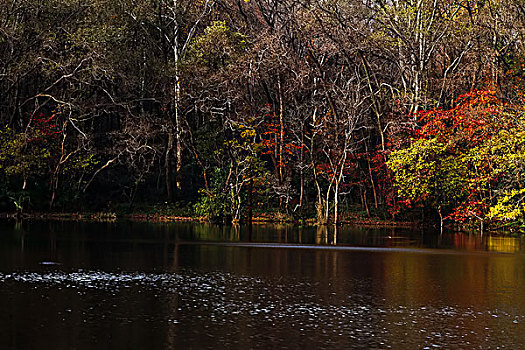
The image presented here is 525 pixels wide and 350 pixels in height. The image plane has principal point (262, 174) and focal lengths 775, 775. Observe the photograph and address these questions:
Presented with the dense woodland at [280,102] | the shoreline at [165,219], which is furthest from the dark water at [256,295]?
the shoreline at [165,219]

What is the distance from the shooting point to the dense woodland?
35.2 m

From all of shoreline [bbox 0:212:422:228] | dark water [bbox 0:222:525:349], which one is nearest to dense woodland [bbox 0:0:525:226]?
shoreline [bbox 0:212:422:228]

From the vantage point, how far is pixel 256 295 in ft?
44.8

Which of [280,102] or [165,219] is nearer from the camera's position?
[165,219]

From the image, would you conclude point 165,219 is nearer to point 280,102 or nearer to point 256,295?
point 280,102

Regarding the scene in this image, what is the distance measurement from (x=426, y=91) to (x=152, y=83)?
1651 cm

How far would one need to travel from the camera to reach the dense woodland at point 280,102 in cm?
3516

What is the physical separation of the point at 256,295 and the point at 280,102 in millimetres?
28902

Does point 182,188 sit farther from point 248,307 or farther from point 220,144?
point 248,307

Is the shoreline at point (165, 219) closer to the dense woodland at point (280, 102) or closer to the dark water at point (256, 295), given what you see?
the dense woodland at point (280, 102)

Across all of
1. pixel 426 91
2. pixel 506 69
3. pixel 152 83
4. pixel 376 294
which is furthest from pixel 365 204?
pixel 376 294

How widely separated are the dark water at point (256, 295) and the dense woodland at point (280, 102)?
9871 millimetres

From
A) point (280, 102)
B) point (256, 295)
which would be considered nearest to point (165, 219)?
point (280, 102)

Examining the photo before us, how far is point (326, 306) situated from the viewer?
12.6 meters
